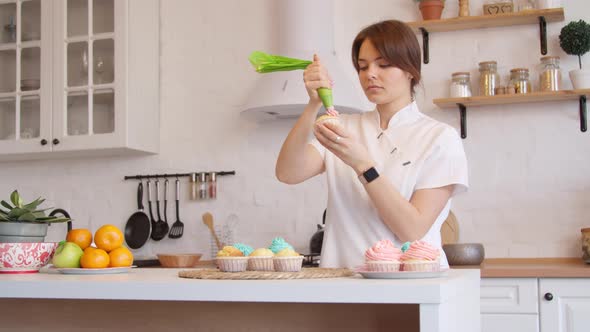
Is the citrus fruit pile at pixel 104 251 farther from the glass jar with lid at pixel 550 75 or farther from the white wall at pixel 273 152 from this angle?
the glass jar with lid at pixel 550 75

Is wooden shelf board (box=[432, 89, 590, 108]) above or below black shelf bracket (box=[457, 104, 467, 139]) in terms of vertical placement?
above

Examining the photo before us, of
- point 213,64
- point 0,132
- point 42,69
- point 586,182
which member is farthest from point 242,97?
point 586,182

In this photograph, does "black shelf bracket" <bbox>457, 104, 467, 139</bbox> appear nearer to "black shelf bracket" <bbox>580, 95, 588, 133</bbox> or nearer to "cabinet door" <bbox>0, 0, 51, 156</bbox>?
"black shelf bracket" <bbox>580, 95, 588, 133</bbox>

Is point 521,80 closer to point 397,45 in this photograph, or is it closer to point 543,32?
point 543,32

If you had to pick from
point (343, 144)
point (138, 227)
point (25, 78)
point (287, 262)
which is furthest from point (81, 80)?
point (287, 262)

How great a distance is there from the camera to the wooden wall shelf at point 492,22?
140 inches

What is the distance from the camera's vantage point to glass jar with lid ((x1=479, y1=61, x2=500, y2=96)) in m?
3.58

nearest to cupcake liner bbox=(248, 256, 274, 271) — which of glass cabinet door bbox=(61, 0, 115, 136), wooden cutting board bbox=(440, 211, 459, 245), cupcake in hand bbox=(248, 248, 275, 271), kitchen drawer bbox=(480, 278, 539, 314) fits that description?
cupcake in hand bbox=(248, 248, 275, 271)

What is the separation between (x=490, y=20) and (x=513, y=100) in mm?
388

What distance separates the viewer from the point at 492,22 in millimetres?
3662

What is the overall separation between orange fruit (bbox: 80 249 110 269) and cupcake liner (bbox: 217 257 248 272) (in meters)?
0.34

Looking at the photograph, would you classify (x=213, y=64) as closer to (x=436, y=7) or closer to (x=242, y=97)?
(x=242, y=97)

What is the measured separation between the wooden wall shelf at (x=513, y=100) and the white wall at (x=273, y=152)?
0.04 m

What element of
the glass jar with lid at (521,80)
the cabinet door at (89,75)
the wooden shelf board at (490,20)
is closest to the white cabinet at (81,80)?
the cabinet door at (89,75)
